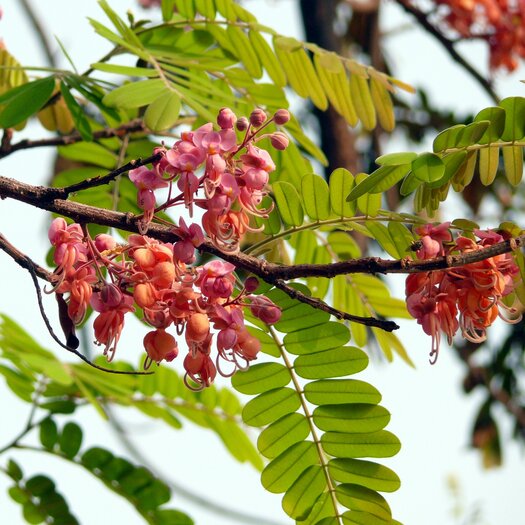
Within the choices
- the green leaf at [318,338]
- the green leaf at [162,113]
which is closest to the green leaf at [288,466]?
the green leaf at [318,338]

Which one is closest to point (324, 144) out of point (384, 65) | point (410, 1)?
point (410, 1)

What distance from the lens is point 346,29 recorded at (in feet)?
11.8

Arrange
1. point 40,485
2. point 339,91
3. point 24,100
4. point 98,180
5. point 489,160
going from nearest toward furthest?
1. point 98,180
2. point 489,160
3. point 24,100
4. point 339,91
5. point 40,485

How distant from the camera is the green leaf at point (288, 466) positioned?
1.22m

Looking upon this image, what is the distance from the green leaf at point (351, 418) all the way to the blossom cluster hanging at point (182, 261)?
230 millimetres

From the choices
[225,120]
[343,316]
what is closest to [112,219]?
[225,120]

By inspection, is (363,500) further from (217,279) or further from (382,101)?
(382,101)

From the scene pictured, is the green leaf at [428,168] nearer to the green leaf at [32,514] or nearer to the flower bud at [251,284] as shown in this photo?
the flower bud at [251,284]

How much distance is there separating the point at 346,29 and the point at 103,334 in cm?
279

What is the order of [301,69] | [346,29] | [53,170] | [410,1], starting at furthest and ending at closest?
1. [346,29]
2. [410,1]
3. [53,170]
4. [301,69]

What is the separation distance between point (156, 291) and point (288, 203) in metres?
0.30

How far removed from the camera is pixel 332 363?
1.22m

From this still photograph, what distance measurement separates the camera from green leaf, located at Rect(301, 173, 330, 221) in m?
1.23

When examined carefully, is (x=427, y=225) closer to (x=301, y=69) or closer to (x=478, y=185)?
(x=301, y=69)
